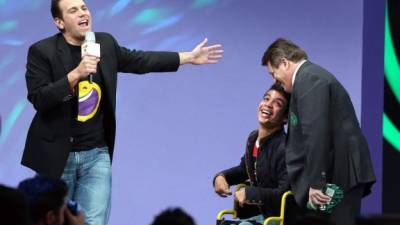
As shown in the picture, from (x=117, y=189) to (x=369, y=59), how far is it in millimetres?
1882

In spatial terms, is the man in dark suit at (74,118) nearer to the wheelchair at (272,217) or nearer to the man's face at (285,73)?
the wheelchair at (272,217)

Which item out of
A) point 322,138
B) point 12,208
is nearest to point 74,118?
point 322,138

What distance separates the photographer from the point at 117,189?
6.15 metres

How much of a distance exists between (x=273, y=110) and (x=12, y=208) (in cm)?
244

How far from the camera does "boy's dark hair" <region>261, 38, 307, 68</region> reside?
182 inches

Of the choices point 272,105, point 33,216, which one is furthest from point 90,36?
point 33,216

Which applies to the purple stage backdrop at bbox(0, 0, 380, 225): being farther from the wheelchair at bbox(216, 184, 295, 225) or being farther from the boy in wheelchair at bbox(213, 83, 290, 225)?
the wheelchair at bbox(216, 184, 295, 225)

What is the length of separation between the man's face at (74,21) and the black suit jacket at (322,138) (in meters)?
1.06

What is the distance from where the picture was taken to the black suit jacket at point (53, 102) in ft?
14.5

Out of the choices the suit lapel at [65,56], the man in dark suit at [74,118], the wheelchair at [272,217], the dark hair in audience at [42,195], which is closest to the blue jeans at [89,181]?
the man in dark suit at [74,118]

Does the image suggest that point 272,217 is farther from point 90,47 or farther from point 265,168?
point 90,47

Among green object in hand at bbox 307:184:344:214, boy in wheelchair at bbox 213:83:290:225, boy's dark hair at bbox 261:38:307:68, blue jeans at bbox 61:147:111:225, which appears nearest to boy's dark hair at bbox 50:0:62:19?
blue jeans at bbox 61:147:111:225

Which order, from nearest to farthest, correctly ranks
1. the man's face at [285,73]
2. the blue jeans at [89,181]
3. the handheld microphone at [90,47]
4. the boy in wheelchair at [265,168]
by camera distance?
the handheld microphone at [90,47], the blue jeans at [89,181], the man's face at [285,73], the boy in wheelchair at [265,168]

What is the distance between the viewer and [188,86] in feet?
20.7
